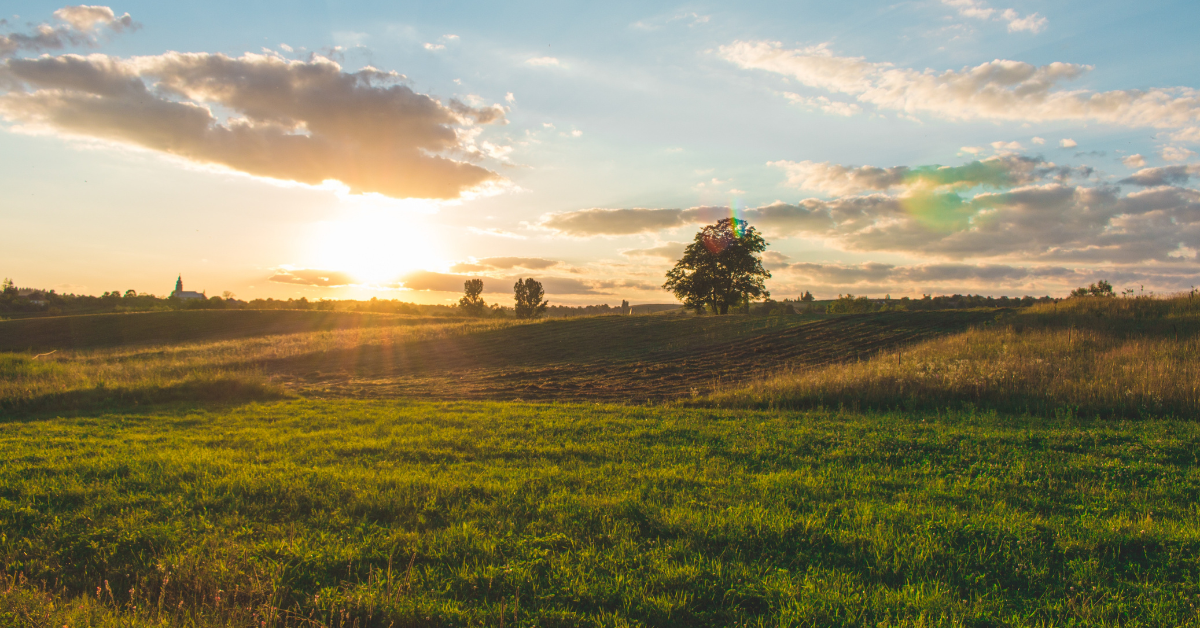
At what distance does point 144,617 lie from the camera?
406cm

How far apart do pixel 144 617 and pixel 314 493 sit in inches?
103

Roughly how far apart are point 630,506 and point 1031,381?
43.3ft

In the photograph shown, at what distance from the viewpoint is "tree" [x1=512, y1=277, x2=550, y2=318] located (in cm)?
10069

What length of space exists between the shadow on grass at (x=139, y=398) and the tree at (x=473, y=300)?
88313 millimetres

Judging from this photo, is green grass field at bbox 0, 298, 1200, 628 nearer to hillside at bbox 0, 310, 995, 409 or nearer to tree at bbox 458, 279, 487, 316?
hillside at bbox 0, 310, 995, 409

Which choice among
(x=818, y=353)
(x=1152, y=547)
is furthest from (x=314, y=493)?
(x=818, y=353)

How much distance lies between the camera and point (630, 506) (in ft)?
19.9

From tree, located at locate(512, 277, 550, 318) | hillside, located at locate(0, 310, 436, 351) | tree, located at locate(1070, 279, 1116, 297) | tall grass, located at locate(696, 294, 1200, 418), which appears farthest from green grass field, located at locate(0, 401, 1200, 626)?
tree, located at locate(512, 277, 550, 318)

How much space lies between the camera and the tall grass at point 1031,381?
12109 mm

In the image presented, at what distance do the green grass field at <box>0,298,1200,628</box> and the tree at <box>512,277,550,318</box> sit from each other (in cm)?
8501

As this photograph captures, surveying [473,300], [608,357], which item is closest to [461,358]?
[608,357]

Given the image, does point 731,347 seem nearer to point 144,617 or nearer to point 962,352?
point 962,352

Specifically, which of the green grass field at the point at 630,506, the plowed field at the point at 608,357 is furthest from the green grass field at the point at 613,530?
the plowed field at the point at 608,357

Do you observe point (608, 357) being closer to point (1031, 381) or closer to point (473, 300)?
point (1031, 381)
